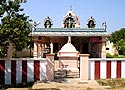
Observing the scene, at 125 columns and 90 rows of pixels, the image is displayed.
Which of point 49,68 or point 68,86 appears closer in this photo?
point 68,86

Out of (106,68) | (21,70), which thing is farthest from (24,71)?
(106,68)

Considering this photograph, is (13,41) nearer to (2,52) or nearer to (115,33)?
(2,52)

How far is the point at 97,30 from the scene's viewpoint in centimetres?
2605

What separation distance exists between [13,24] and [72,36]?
1446cm

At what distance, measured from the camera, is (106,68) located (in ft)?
48.6

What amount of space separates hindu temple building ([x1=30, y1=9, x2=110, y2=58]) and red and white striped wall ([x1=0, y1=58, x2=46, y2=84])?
11.0m

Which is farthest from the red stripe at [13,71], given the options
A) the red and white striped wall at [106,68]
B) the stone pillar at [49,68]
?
the red and white striped wall at [106,68]

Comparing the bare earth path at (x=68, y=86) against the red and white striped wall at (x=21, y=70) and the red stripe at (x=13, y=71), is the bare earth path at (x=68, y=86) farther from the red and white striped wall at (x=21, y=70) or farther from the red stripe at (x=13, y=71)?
the red stripe at (x=13, y=71)

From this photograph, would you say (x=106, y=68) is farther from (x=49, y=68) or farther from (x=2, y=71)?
(x=2, y=71)

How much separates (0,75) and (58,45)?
20.8 m

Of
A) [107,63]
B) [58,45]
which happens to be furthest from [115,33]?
[107,63]

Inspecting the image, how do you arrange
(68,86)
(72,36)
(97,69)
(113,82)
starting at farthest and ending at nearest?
(72,36) → (97,69) → (113,82) → (68,86)

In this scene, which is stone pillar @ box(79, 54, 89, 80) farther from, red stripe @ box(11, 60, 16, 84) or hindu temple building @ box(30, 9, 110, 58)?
hindu temple building @ box(30, 9, 110, 58)

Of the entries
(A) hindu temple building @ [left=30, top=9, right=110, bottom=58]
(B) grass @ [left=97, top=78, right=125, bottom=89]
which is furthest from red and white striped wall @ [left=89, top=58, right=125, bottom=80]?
(A) hindu temple building @ [left=30, top=9, right=110, bottom=58]
